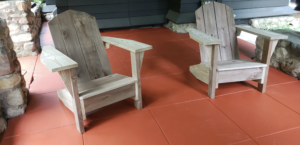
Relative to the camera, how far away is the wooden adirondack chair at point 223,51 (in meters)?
2.10

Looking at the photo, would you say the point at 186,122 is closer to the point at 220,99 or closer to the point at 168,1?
the point at 220,99

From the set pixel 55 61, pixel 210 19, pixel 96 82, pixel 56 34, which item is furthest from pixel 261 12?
pixel 55 61

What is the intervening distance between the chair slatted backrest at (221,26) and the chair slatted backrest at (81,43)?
115 cm

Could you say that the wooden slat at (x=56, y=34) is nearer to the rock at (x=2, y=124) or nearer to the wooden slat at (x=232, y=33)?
the rock at (x=2, y=124)

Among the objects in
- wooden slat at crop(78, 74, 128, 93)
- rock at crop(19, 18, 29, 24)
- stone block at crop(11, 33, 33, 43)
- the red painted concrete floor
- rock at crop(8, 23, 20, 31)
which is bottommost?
the red painted concrete floor

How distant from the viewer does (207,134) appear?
5.68ft

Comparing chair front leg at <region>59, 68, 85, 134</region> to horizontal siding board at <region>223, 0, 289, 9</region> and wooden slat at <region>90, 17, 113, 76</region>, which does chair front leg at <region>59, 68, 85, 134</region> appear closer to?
wooden slat at <region>90, 17, 113, 76</region>

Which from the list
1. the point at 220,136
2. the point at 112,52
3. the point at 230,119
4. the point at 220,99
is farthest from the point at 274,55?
the point at 112,52

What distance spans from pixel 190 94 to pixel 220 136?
68 centimetres

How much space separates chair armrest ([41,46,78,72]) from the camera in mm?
1439

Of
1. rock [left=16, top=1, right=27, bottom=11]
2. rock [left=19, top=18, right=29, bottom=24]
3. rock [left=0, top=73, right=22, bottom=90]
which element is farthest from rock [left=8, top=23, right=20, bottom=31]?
rock [left=0, top=73, right=22, bottom=90]

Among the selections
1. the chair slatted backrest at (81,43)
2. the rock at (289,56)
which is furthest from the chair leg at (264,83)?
the chair slatted backrest at (81,43)

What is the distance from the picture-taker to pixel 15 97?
1951mm

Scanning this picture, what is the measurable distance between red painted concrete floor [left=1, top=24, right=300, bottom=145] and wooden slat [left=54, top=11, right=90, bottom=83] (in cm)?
37
